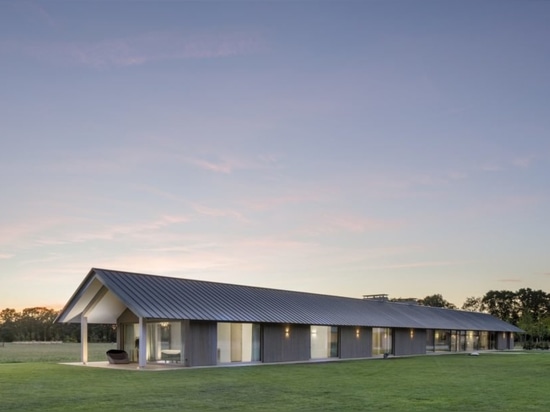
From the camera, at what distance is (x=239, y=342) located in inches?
1137

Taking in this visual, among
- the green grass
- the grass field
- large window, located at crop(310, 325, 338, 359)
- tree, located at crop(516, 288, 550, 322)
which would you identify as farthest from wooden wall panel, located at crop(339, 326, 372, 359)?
tree, located at crop(516, 288, 550, 322)

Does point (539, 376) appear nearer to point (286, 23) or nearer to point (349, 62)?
point (349, 62)

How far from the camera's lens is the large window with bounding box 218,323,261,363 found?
91.8 feet

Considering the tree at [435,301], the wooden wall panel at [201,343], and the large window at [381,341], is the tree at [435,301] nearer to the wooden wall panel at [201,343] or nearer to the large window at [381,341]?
the large window at [381,341]

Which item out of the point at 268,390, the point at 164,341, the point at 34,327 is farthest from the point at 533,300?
the point at 268,390

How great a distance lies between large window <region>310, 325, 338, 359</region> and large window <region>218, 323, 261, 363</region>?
181 inches

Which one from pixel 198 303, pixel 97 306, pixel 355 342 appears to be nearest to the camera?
pixel 198 303

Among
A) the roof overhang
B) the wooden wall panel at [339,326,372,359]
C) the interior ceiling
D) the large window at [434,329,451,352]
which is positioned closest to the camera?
the roof overhang

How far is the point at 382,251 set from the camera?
41125mm

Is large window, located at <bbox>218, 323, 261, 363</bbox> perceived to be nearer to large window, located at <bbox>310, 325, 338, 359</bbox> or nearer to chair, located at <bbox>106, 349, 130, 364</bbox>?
chair, located at <bbox>106, 349, 130, 364</bbox>

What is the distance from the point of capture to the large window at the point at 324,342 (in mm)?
33469

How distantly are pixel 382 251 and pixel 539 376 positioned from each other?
63.1 ft

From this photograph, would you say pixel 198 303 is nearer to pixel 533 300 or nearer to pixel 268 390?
pixel 268 390

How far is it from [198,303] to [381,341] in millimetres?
16005
